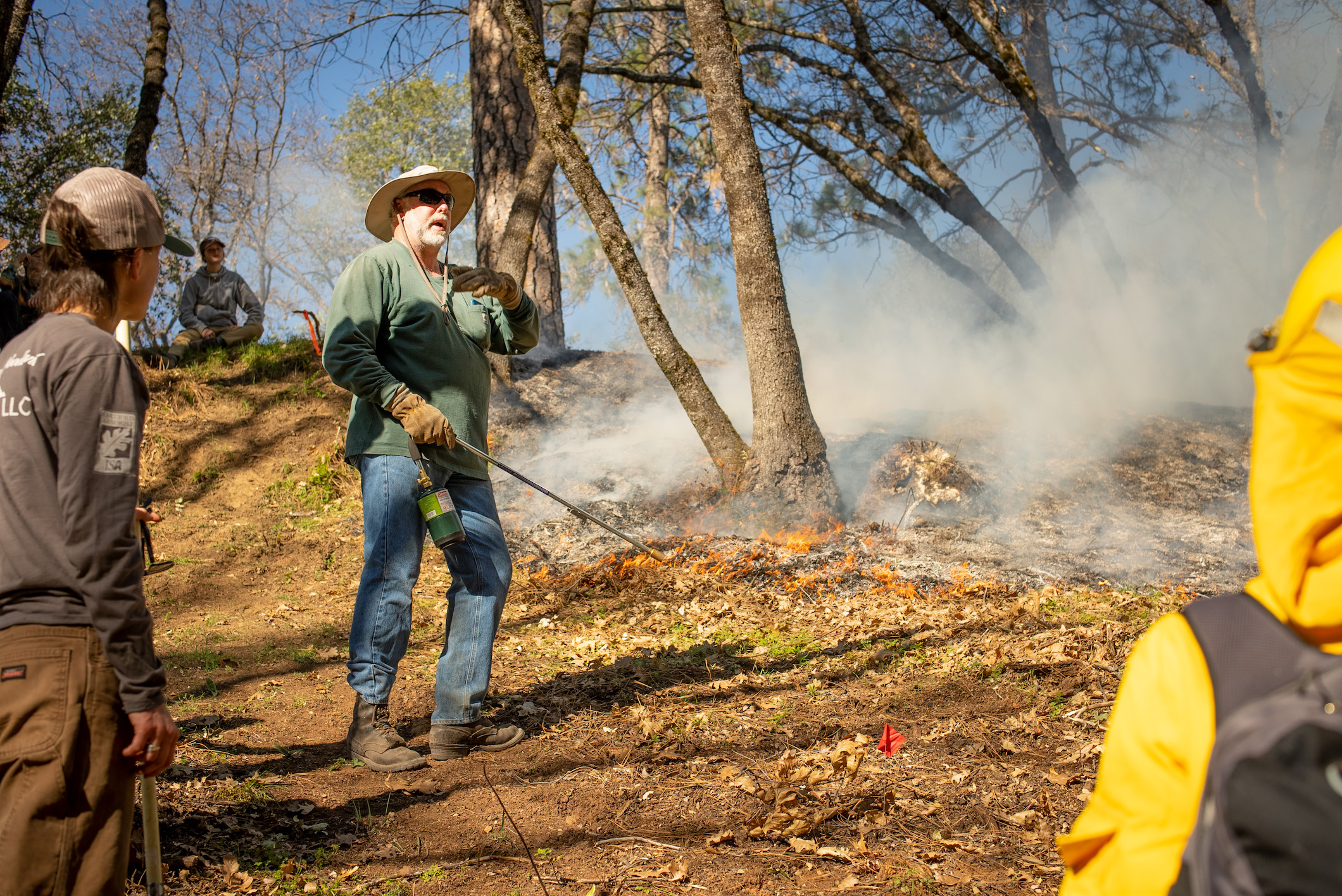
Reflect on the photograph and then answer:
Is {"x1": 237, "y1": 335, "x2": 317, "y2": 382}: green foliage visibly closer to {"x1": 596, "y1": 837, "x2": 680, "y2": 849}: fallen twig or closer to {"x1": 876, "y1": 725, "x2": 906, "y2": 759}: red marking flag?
{"x1": 596, "y1": 837, "x2": 680, "y2": 849}: fallen twig

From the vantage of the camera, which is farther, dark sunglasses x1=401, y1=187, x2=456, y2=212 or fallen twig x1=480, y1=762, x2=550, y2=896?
dark sunglasses x1=401, y1=187, x2=456, y2=212

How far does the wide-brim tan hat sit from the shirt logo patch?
6.70ft

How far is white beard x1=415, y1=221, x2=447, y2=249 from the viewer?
151 inches

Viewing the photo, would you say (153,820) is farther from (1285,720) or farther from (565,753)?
(1285,720)

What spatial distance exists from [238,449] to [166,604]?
292cm

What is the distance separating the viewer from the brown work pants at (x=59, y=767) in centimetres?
173

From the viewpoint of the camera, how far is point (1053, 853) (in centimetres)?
281

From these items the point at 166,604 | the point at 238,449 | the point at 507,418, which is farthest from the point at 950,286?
the point at 166,604

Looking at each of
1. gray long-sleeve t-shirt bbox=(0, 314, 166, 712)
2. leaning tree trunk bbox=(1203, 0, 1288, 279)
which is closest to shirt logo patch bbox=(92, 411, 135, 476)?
gray long-sleeve t-shirt bbox=(0, 314, 166, 712)

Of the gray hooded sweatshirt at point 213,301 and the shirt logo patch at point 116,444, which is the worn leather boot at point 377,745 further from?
the gray hooded sweatshirt at point 213,301

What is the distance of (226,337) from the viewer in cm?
1083

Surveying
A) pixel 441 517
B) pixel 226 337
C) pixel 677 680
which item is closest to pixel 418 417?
pixel 441 517

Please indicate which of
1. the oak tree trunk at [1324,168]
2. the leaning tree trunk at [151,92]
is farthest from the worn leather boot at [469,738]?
the oak tree trunk at [1324,168]

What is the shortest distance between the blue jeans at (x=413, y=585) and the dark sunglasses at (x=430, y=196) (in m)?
1.13
